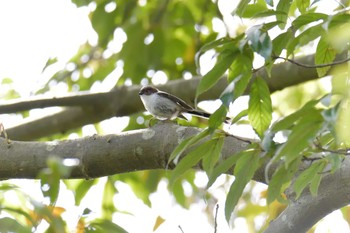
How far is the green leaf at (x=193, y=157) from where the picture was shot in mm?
2479

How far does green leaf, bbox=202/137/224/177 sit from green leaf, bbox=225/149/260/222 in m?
0.10

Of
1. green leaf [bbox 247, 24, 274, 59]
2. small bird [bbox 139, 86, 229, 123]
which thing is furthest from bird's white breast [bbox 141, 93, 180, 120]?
green leaf [bbox 247, 24, 274, 59]

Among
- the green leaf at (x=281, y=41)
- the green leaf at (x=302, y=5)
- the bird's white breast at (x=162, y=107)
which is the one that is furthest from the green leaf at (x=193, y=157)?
the bird's white breast at (x=162, y=107)

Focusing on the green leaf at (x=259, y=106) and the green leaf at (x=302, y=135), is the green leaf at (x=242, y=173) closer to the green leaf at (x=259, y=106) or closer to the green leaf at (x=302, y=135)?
the green leaf at (x=259, y=106)

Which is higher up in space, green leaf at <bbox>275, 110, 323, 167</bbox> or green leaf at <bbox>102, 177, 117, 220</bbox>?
green leaf at <bbox>275, 110, 323, 167</bbox>

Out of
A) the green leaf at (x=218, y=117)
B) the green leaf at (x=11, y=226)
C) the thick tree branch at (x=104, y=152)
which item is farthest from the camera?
the thick tree branch at (x=104, y=152)

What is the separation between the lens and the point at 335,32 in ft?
6.85

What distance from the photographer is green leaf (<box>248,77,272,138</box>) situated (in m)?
2.46

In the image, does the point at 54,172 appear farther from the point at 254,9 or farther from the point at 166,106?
the point at 166,106

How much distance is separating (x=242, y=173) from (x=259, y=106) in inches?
9.7

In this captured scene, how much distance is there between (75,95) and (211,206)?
155 centimetres

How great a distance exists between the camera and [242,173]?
7.84 ft

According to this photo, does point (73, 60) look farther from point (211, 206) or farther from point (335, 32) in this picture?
point (335, 32)

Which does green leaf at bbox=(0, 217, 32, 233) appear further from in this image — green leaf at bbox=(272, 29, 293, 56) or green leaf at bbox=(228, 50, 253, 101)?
green leaf at bbox=(272, 29, 293, 56)
